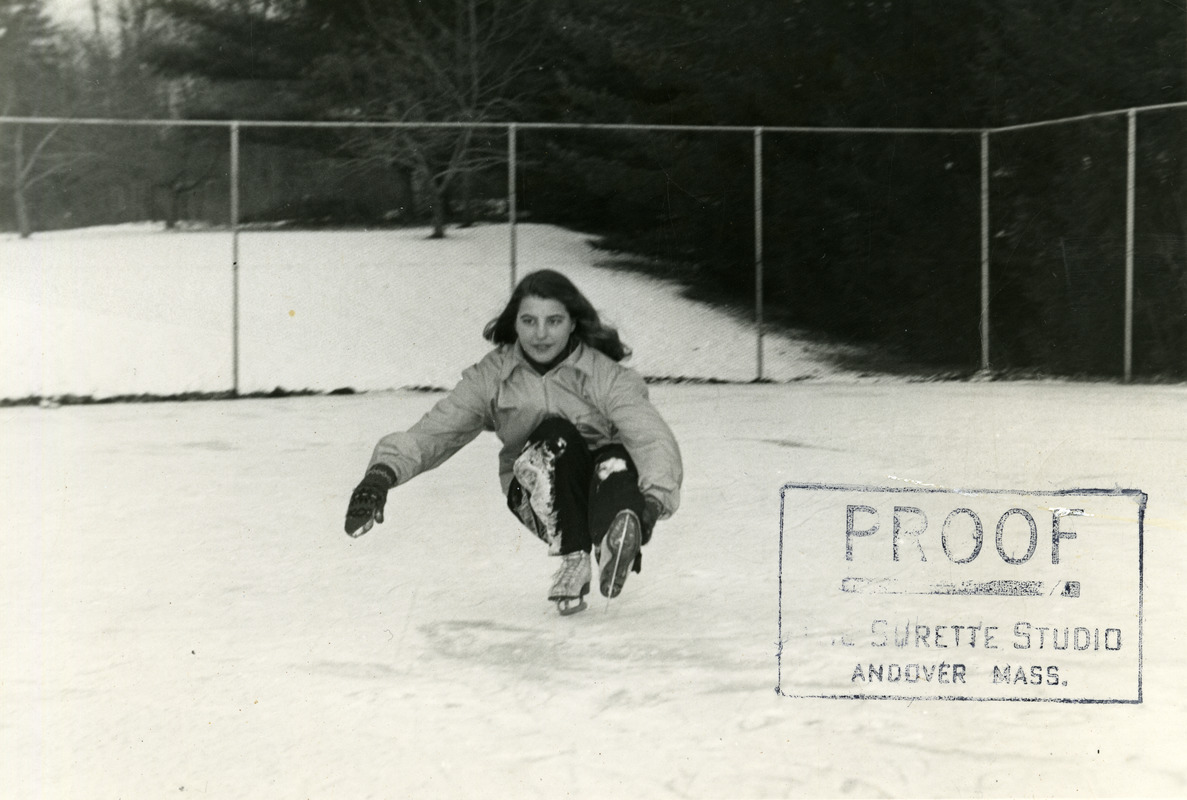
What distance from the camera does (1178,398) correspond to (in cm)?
810

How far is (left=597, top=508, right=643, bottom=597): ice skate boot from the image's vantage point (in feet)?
10.7

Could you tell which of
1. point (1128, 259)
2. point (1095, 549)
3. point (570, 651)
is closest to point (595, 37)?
point (1128, 259)

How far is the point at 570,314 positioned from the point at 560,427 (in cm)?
28

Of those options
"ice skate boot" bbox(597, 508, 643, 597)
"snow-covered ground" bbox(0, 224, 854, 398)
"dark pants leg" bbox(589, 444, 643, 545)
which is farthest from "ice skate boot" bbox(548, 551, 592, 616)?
"snow-covered ground" bbox(0, 224, 854, 398)

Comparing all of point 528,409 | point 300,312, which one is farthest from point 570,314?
point 300,312

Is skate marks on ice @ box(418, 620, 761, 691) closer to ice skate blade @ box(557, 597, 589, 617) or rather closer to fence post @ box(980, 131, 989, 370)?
ice skate blade @ box(557, 597, 589, 617)

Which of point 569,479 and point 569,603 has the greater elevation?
point 569,479

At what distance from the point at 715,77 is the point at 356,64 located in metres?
5.03

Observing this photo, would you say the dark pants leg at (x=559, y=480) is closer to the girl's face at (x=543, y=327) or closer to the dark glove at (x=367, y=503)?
the girl's face at (x=543, y=327)

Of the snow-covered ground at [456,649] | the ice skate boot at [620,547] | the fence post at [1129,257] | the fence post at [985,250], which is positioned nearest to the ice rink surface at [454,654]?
the snow-covered ground at [456,649]

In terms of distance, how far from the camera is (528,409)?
11.7 ft

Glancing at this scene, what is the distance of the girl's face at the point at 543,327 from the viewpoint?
3.49 m

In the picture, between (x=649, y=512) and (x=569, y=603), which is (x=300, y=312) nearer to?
(x=569, y=603)

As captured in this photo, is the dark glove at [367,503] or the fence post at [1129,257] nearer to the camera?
the dark glove at [367,503]
